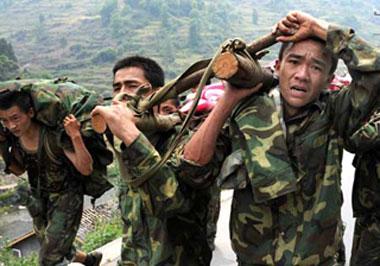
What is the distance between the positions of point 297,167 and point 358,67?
375 mm

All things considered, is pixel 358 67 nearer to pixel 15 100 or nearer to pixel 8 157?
pixel 15 100

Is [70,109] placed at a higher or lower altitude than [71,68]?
higher

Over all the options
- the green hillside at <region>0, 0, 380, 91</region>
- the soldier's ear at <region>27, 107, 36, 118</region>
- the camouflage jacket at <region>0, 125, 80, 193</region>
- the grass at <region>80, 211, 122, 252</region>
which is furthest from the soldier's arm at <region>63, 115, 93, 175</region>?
the green hillside at <region>0, 0, 380, 91</region>

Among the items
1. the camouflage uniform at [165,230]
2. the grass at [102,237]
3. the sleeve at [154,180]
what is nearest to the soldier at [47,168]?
the camouflage uniform at [165,230]

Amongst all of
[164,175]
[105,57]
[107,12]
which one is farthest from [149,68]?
[107,12]

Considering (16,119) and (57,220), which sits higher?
(16,119)

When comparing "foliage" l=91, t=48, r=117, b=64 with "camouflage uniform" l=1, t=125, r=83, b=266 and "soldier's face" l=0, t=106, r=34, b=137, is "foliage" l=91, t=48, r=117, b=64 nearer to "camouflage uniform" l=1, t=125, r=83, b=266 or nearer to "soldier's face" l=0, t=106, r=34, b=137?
"camouflage uniform" l=1, t=125, r=83, b=266

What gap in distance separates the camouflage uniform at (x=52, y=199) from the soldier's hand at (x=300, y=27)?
1911 mm

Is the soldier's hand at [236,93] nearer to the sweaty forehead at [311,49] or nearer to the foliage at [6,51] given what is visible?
the sweaty forehead at [311,49]

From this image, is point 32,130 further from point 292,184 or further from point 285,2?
point 285,2

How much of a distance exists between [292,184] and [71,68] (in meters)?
67.9

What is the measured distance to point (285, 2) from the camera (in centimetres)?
10394

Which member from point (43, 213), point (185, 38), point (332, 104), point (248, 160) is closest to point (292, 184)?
point (248, 160)

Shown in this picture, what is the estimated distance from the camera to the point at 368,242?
252 centimetres
